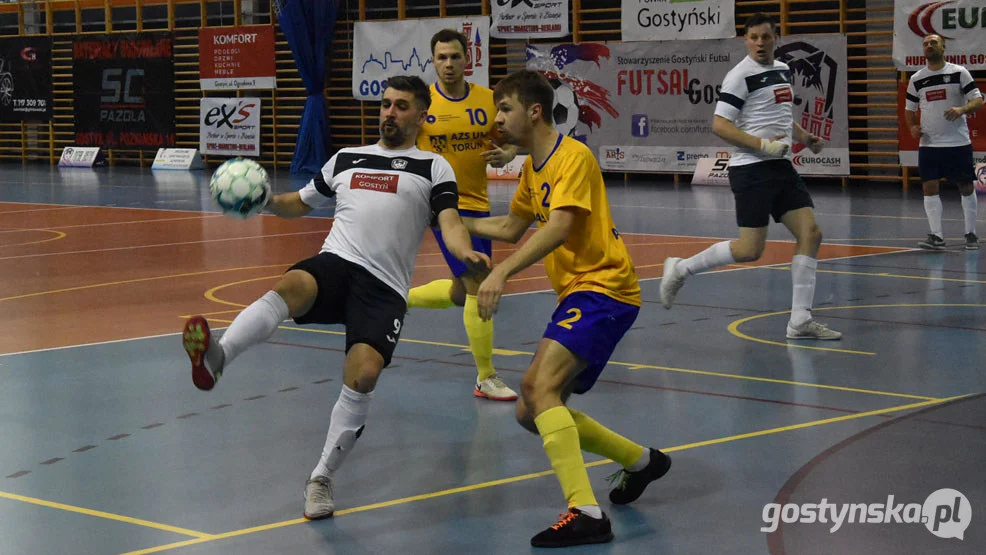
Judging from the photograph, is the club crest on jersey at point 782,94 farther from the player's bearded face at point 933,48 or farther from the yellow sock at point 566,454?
the player's bearded face at point 933,48

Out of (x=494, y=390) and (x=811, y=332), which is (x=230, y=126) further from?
(x=494, y=390)

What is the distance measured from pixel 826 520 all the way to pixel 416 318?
493 cm

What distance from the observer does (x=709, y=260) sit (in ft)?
26.2

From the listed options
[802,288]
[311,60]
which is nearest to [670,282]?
[802,288]

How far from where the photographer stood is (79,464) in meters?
5.09

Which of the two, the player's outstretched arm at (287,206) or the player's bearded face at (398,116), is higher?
the player's bearded face at (398,116)

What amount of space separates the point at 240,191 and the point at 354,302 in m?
0.57

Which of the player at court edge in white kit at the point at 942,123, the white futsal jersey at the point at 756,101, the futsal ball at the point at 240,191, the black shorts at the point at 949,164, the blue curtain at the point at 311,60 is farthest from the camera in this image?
the blue curtain at the point at 311,60

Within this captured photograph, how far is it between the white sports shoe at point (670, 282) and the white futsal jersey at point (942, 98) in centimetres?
524

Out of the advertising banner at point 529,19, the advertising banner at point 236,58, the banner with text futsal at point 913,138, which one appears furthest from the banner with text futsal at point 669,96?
the advertising banner at point 236,58

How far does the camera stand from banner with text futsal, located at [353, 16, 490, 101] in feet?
71.4

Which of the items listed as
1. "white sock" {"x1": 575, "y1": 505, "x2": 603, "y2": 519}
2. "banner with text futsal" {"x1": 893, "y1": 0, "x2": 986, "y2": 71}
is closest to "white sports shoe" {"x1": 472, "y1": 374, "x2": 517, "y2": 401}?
"white sock" {"x1": 575, "y1": 505, "x2": 603, "y2": 519}

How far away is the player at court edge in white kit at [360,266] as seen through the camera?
14.8 feet

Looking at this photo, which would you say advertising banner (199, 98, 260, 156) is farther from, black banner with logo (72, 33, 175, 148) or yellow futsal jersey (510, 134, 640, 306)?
yellow futsal jersey (510, 134, 640, 306)
